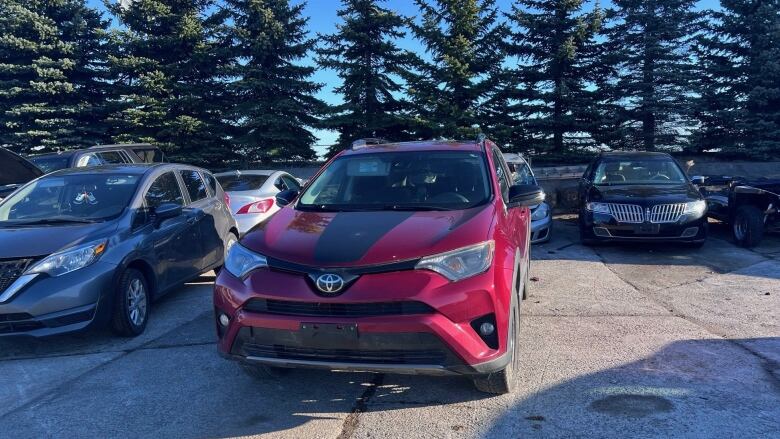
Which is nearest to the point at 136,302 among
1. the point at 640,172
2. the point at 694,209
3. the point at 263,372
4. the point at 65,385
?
the point at 65,385

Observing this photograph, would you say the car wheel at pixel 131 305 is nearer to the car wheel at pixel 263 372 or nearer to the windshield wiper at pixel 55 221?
the windshield wiper at pixel 55 221

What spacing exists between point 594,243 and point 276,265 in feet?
22.9

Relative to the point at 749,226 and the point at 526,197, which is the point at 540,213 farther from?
the point at 526,197

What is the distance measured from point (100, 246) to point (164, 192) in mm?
1421

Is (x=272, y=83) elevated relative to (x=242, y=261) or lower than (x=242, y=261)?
elevated

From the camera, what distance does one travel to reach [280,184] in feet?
32.0

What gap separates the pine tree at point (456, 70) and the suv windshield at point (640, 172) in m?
8.48

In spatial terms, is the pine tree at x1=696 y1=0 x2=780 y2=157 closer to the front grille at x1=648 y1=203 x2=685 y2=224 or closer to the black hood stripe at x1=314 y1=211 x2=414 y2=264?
the front grille at x1=648 y1=203 x2=685 y2=224

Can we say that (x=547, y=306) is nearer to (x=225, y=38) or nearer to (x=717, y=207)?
(x=717, y=207)

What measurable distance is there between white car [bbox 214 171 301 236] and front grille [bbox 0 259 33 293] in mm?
3801

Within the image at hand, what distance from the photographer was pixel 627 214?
27.8 feet

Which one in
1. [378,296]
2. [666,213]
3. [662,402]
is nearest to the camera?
[378,296]

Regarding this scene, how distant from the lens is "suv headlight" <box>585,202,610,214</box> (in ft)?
28.5

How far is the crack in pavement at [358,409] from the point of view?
131 inches
